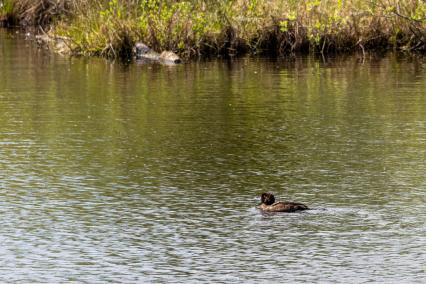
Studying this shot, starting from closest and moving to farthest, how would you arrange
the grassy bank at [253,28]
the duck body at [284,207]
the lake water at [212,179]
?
the lake water at [212,179], the duck body at [284,207], the grassy bank at [253,28]

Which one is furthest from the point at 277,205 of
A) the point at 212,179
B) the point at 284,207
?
the point at 212,179

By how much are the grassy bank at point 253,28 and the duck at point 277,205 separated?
1932cm

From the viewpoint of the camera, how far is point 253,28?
33344 millimetres

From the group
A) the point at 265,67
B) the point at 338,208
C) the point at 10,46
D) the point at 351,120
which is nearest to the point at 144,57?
the point at 265,67

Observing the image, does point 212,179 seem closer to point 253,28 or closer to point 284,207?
point 284,207

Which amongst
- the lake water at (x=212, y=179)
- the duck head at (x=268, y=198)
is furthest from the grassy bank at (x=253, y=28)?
the duck head at (x=268, y=198)

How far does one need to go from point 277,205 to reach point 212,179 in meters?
2.31

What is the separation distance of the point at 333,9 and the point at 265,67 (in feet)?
15.7

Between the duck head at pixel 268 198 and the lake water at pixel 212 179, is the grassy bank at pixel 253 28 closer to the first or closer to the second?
the lake water at pixel 212 179

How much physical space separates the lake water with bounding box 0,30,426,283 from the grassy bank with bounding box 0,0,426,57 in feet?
20.7

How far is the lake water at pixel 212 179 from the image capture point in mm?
10984

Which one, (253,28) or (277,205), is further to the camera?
(253,28)

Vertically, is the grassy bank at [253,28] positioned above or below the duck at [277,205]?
above

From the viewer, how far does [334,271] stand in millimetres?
10547
